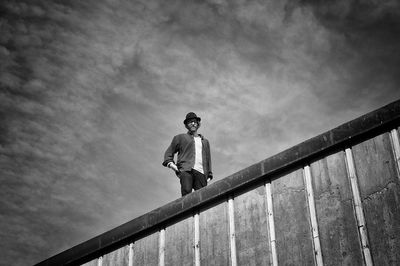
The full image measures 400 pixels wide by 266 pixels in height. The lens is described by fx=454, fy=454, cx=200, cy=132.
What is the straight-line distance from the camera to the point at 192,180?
819 centimetres

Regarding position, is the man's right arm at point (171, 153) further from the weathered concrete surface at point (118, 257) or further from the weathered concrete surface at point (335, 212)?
the weathered concrete surface at point (335, 212)

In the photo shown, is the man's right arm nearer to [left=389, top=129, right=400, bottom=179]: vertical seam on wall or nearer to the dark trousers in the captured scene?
the dark trousers

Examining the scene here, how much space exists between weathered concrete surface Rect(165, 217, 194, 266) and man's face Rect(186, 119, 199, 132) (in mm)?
3652

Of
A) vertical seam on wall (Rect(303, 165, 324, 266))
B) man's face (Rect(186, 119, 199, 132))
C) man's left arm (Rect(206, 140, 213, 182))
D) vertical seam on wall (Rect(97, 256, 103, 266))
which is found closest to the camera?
vertical seam on wall (Rect(303, 165, 324, 266))

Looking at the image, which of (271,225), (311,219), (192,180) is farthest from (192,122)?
(311,219)

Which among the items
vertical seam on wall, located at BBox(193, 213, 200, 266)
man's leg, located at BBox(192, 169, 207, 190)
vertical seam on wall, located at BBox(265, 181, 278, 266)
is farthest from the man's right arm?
vertical seam on wall, located at BBox(265, 181, 278, 266)

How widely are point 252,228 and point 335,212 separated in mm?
881

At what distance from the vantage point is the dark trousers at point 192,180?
7973 millimetres

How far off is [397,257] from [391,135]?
1112 mm

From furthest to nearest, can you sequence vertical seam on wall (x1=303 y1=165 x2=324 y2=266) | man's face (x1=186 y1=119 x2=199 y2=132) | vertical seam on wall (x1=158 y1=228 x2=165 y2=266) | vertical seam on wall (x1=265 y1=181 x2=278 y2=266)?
1. man's face (x1=186 y1=119 x2=199 y2=132)
2. vertical seam on wall (x1=158 y1=228 x2=165 y2=266)
3. vertical seam on wall (x1=265 y1=181 x2=278 y2=266)
4. vertical seam on wall (x1=303 y1=165 x2=324 y2=266)

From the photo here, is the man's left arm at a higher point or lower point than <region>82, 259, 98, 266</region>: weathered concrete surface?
higher

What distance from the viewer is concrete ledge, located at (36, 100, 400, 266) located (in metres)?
4.25

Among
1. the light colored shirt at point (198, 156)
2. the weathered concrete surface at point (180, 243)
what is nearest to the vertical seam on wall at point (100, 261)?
the weathered concrete surface at point (180, 243)

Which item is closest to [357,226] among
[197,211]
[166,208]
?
[197,211]
